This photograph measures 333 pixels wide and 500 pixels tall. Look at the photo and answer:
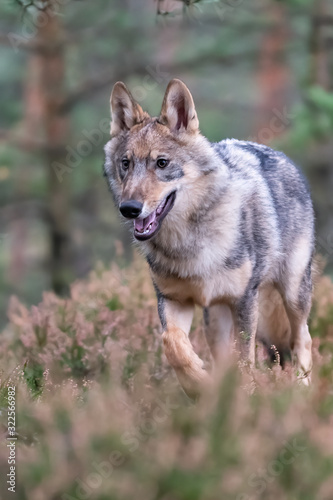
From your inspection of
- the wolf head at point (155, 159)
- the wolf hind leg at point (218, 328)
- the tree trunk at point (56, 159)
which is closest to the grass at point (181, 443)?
the wolf head at point (155, 159)

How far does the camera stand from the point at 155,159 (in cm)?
520

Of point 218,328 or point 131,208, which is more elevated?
point 131,208

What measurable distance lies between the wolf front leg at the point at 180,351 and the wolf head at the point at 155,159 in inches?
28.9

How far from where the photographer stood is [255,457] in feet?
11.1

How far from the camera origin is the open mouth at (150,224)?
506cm

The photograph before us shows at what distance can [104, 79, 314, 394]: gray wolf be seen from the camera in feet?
16.8

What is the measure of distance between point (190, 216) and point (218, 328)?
1.40 metres

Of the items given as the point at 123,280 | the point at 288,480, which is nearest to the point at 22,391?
the point at 288,480

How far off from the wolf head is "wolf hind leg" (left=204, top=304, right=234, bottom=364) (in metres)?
1.29

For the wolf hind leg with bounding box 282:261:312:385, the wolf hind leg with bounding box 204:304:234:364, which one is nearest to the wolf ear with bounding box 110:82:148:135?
the wolf hind leg with bounding box 204:304:234:364

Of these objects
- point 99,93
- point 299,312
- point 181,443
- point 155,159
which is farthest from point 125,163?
point 99,93

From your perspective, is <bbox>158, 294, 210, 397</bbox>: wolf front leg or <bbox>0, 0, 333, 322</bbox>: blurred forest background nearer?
<bbox>158, 294, 210, 397</bbox>: wolf front leg

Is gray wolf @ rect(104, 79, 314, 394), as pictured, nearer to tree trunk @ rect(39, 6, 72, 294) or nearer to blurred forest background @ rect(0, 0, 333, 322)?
blurred forest background @ rect(0, 0, 333, 322)

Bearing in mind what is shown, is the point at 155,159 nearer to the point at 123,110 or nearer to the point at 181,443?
the point at 123,110
